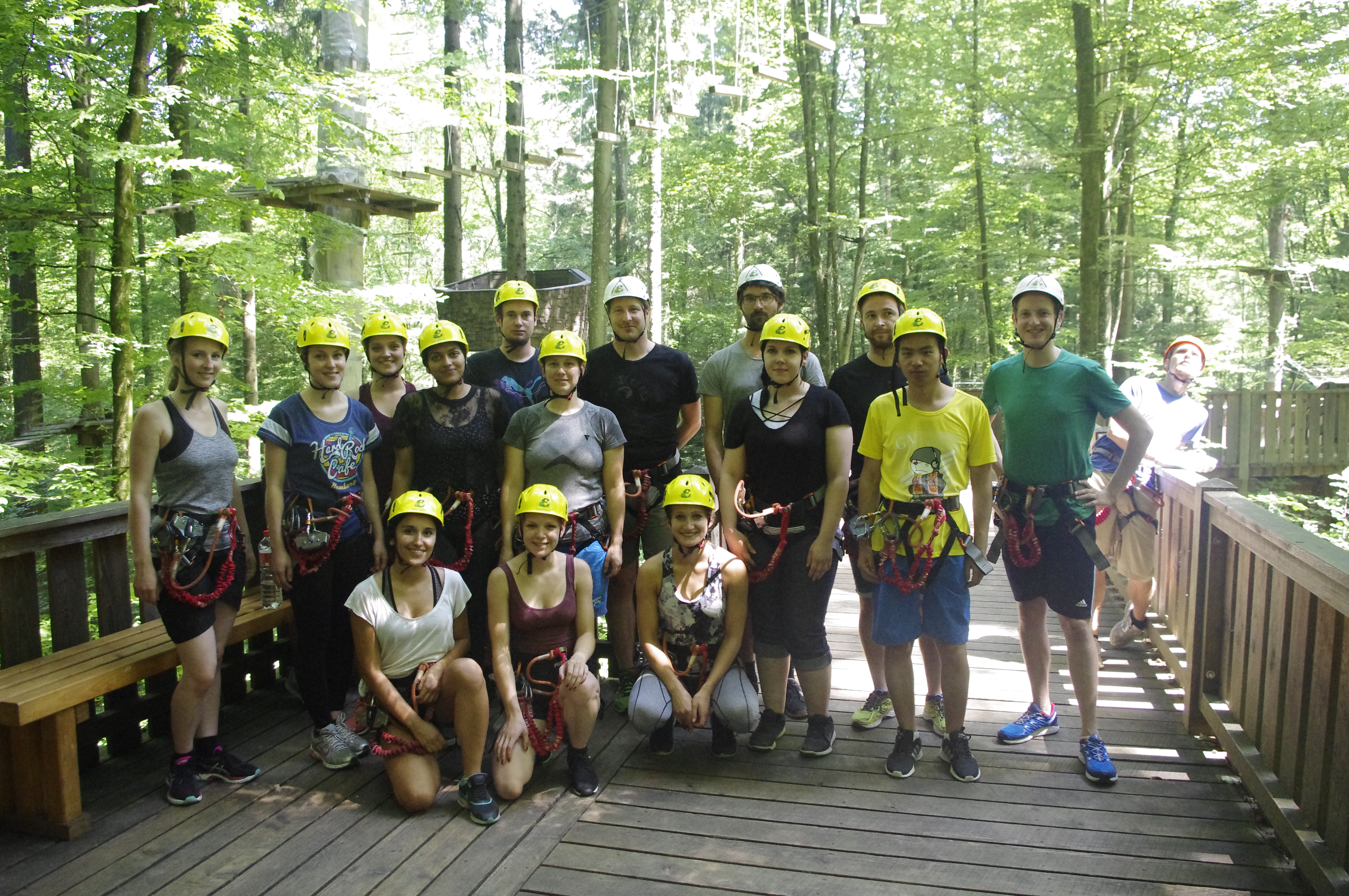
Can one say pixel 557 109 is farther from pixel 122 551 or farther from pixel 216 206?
pixel 122 551

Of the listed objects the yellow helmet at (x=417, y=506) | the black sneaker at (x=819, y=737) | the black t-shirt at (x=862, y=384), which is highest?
the black t-shirt at (x=862, y=384)

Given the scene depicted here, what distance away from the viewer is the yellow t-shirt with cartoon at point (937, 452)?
3.31 metres

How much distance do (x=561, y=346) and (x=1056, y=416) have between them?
1.98 metres

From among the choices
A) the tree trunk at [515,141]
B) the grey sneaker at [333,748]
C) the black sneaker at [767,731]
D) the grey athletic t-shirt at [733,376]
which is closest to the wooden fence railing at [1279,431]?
the tree trunk at [515,141]

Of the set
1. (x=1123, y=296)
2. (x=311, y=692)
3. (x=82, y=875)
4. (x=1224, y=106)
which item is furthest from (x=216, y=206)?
(x=1123, y=296)

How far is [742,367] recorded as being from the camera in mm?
3965

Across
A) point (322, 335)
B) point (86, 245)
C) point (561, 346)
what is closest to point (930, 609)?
point (561, 346)

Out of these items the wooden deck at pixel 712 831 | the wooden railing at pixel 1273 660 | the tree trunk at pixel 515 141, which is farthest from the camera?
the tree trunk at pixel 515 141

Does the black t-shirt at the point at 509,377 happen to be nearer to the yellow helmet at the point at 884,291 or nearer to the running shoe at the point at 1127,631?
the yellow helmet at the point at 884,291

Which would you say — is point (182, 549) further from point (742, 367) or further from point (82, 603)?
point (742, 367)

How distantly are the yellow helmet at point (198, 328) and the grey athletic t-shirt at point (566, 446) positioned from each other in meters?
1.15

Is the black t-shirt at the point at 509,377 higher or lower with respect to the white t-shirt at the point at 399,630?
higher

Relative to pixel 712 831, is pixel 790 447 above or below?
above

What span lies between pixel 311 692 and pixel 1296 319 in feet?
61.0
